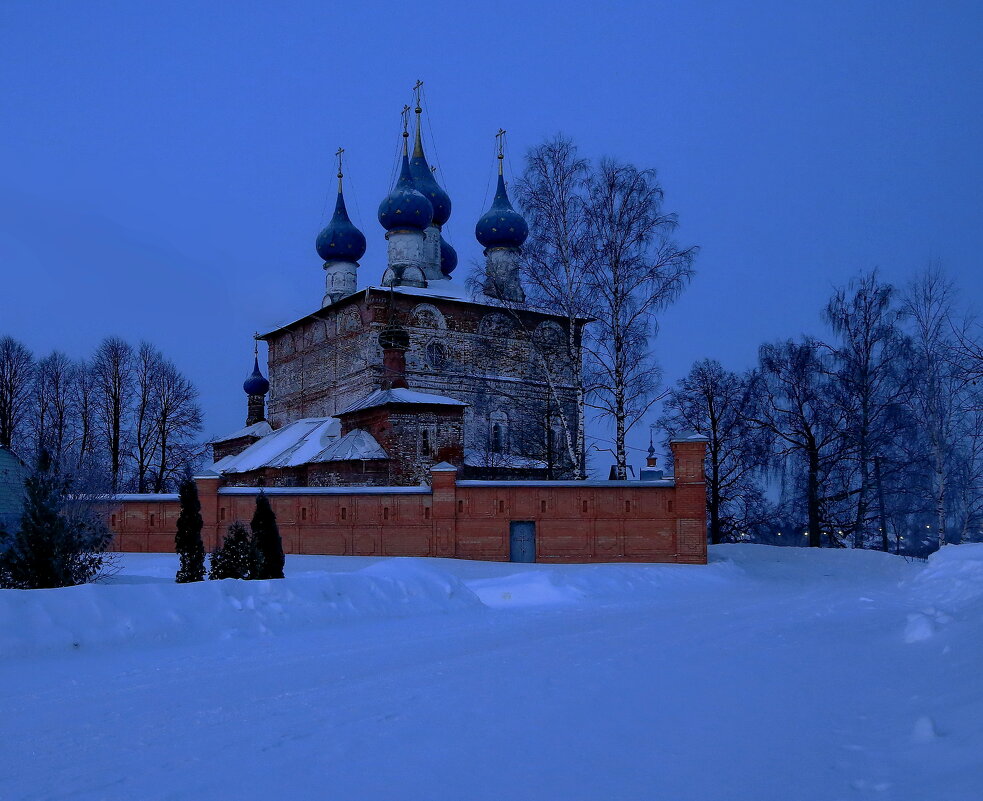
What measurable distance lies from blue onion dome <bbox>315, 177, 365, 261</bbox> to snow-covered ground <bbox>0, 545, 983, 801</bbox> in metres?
24.5

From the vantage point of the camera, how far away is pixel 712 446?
25.4 meters

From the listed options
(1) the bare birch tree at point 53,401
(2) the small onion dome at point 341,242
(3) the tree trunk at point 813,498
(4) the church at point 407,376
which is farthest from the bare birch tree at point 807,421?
(1) the bare birch tree at point 53,401

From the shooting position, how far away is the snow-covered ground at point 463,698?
12.3 feet

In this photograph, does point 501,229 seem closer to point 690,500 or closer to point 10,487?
point 690,500

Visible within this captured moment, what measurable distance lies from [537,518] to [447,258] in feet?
63.6

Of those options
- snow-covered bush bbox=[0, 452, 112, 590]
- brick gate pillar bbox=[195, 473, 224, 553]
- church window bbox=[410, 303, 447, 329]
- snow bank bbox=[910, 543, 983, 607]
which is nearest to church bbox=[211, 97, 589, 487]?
church window bbox=[410, 303, 447, 329]


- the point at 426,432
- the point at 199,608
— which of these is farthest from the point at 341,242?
the point at 199,608

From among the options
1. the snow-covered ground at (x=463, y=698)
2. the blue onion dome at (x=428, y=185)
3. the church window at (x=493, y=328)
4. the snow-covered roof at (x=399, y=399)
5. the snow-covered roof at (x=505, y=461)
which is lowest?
the snow-covered ground at (x=463, y=698)

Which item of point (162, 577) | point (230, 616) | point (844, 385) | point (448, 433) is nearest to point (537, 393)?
point (448, 433)

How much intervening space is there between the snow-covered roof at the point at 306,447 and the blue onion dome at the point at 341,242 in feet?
20.6

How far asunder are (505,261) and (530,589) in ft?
64.7

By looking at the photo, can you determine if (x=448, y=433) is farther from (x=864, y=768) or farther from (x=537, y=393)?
(x=864, y=768)

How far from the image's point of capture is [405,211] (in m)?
31.4

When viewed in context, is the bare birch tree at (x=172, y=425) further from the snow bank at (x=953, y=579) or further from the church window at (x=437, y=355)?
the snow bank at (x=953, y=579)
